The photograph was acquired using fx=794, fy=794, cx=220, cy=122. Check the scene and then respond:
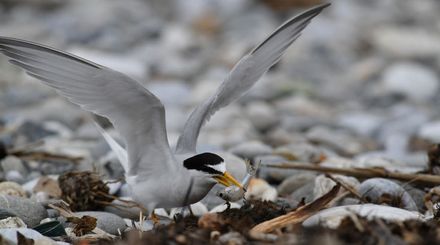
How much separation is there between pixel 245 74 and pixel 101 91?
869 mm

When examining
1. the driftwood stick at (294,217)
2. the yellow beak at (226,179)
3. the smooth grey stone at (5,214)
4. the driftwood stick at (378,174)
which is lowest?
the smooth grey stone at (5,214)

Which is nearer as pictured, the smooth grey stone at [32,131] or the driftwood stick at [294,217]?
the driftwood stick at [294,217]

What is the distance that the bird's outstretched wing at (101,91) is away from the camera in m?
3.25

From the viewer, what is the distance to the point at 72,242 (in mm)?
3283

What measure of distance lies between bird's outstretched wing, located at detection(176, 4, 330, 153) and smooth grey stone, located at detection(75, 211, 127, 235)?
43 centimetres

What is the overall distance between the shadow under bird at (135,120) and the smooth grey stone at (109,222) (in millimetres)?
167

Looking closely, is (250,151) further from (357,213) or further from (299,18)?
(357,213)

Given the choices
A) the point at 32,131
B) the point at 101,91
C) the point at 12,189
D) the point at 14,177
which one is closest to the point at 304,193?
the point at 101,91

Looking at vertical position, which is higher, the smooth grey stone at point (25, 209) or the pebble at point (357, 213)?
the pebble at point (357, 213)

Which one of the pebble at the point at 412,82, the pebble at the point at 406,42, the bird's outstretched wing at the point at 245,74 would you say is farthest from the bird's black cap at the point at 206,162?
the pebble at the point at 406,42

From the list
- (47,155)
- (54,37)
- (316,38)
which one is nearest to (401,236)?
(47,155)

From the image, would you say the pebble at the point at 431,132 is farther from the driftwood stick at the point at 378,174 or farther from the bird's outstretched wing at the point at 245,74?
the bird's outstretched wing at the point at 245,74

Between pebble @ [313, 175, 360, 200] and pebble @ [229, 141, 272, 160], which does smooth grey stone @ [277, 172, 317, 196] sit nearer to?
pebble @ [313, 175, 360, 200]

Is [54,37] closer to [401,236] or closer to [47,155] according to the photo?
[47,155]
